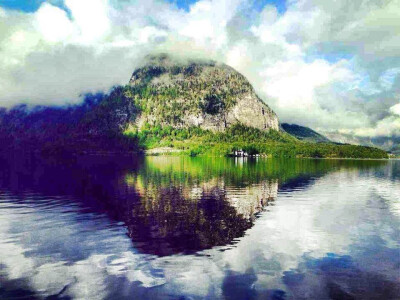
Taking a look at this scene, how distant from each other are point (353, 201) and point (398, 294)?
49619mm

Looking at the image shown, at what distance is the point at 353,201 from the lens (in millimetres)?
71812

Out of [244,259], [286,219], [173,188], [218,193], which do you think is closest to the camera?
[244,259]

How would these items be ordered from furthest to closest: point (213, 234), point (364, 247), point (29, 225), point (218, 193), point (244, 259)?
point (218, 193), point (29, 225), point (213, 234), point (364, 247), point (244, 259)

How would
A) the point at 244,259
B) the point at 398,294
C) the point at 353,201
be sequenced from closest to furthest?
the point at 398,294 → the point at 244,259 → the point at 353,201

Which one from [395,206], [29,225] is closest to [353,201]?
[395,206]

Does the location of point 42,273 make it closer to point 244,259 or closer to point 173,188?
point 244,259

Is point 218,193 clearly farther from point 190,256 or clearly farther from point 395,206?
point 190,256

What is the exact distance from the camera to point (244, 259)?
32.2m

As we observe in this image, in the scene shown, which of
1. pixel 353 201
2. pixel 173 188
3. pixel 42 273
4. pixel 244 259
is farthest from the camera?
pixel 173 188

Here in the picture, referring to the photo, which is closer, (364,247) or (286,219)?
(364,247)

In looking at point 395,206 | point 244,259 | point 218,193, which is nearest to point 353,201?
point 395,206

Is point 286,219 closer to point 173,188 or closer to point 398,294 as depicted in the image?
point 398,294

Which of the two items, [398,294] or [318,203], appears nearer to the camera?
[398,294]

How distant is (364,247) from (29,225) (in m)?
41.4
